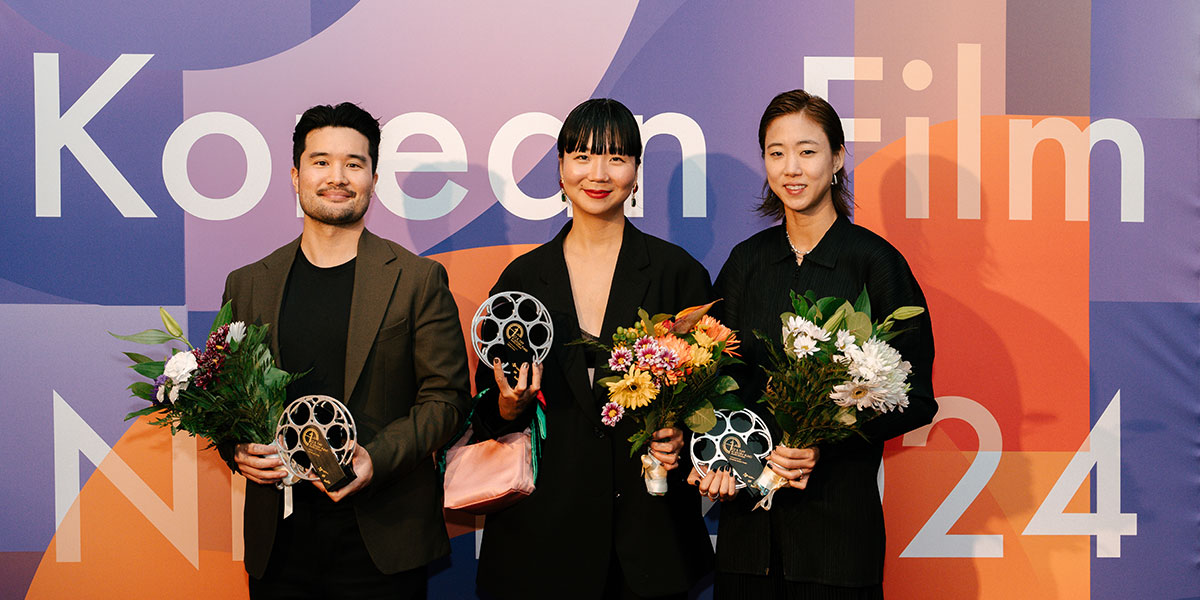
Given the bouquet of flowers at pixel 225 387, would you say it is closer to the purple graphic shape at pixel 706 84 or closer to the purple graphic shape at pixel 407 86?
the purple graphic shape at pixel 407 86

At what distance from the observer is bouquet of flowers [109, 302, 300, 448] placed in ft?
7.66

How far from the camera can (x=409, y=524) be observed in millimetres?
2568

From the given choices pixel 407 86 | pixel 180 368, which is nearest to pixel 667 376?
pixel 180 368

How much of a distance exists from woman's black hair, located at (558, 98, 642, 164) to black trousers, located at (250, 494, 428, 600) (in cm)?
137

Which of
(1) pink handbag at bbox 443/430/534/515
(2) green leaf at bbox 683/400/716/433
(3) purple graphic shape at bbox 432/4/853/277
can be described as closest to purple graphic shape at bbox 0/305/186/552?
(3) purple graphic shape at bbox 432/4/853/277

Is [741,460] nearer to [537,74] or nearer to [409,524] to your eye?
[409,524]

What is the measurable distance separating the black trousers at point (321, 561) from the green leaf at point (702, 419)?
1073mm

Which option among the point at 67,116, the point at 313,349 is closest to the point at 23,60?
the point at 67,116

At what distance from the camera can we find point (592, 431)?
8.28 ft

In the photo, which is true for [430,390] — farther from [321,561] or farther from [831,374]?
[831,374]

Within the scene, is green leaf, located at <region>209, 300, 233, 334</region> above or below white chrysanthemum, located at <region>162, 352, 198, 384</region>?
above

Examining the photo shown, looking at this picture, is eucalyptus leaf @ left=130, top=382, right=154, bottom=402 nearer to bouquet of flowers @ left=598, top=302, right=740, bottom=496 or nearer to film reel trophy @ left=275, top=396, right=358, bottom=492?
film reel trophy @ left=275, top=396, right=358, bottom=492

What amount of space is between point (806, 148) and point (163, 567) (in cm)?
314

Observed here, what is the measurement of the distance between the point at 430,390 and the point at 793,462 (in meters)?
1.15
